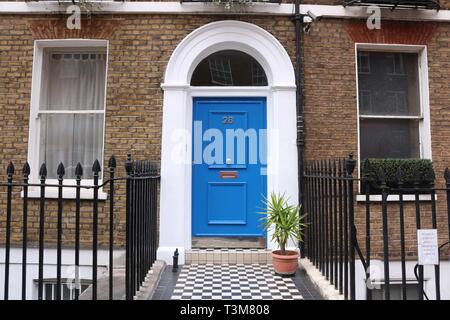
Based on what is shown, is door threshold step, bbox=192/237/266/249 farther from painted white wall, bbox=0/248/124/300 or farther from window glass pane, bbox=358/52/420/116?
window glass pane, bbox=358/52/420/116

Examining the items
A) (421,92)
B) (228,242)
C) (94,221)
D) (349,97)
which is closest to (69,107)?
(228,242)

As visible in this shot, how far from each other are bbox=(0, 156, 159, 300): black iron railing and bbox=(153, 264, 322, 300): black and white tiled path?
38 centimetres

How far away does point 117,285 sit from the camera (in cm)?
391

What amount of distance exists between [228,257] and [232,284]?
3.09 ft

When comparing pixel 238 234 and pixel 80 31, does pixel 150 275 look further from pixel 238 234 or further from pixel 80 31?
pixel 80 31

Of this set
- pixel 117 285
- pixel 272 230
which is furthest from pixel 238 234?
pixel 117 285

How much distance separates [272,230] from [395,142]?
2.49 meters

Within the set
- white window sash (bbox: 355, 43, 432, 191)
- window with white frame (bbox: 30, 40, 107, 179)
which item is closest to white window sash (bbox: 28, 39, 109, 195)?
window with white frame (bbox: 30, 40, 107, 179)

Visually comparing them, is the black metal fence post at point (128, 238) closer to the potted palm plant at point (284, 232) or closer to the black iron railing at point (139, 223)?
the black iron railing at point (139, 223)

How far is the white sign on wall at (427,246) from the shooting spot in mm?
3037

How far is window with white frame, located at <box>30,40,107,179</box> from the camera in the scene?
5.89 m

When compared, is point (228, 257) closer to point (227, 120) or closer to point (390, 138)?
point (227, 120)

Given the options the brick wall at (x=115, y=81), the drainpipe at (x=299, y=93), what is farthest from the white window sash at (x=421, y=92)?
the brick wall at (x=115, y=81)
